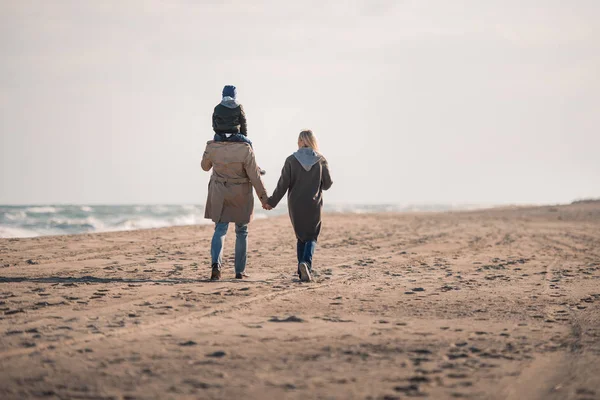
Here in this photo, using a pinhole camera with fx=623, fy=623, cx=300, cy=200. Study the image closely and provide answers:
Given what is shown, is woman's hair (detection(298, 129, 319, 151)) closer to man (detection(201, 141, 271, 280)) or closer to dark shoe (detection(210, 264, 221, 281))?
man (detection(201, 141, 271, 280))

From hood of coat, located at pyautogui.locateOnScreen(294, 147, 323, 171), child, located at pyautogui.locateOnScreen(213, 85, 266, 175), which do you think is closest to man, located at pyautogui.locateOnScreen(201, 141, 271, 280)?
child, located at pyautogui.locateOnScreen(213, 85, 266, 175)

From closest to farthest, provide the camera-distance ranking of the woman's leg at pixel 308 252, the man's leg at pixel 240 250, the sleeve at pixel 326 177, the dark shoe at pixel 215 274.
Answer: the dark shoe at pixel 215 274 < the man's leg at pixel 240 250 < the woman's leg at pixel 308 252 < the sleeve at pixel 326 177

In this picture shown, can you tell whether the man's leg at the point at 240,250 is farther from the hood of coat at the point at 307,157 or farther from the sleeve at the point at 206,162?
the hood of coat at the point at 307,157

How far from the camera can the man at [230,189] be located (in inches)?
303

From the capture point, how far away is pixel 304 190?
26.6 feet

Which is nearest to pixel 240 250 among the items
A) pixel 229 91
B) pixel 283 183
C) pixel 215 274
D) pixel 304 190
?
pixel 215 274

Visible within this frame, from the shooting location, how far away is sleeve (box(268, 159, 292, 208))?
26.5ft

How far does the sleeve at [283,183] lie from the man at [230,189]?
0.98 feet

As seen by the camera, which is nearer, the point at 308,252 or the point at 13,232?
the point at 308,252

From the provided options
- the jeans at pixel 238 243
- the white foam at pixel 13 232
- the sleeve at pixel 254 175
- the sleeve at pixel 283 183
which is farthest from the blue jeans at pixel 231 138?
the white foam at pixel 13 232

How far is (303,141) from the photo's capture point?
8.13 meters

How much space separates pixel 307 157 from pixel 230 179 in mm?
1037

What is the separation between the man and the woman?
1.34 ft

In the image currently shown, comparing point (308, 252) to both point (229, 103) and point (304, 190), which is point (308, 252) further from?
point (229, 103)
